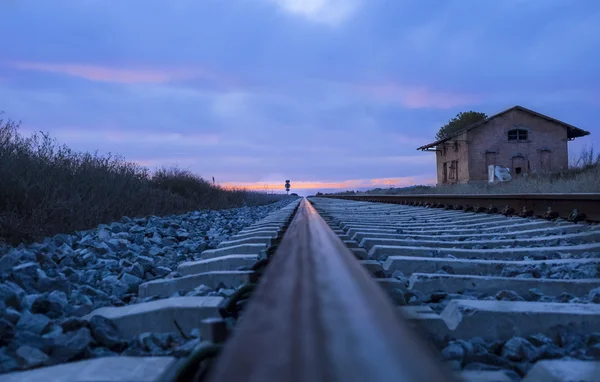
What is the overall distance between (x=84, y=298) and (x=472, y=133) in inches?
1464

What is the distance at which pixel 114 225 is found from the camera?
20.3ft

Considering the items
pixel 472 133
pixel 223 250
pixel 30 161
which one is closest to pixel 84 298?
→ pixel 223 250

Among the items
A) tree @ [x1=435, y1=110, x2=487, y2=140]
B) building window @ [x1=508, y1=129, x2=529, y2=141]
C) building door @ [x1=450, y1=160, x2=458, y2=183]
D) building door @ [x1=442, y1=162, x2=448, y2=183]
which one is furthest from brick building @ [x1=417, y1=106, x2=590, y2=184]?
tree @ [x1=435, y1=110, x2=487, y2=140]

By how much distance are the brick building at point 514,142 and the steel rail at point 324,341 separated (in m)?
36.7

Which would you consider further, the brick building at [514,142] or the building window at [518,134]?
the building window at [518,134]

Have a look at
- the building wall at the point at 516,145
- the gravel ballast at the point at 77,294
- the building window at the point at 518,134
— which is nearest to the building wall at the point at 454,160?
the building wall at the point at 516,145

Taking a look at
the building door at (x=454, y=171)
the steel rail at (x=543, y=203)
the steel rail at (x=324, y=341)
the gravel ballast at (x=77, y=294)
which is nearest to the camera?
the steel rail at (x=324, y=341)

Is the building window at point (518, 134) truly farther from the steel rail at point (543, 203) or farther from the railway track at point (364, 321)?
the railway track at point (364, 321)

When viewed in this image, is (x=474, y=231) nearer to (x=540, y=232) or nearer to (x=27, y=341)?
(x=540, y=232)

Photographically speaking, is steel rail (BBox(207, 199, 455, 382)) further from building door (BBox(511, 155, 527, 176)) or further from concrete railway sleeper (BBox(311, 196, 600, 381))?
building door (BBox(511, 155, 527, 176))

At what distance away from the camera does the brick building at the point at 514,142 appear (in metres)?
36.0

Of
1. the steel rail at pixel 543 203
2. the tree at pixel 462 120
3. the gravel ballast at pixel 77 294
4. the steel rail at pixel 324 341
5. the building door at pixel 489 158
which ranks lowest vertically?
the gravel ballast at pixel 77 294

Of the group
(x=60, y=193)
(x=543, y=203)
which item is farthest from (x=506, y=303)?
(x=60, y=193)

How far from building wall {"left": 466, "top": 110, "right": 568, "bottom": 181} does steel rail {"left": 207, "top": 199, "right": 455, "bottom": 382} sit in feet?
121
